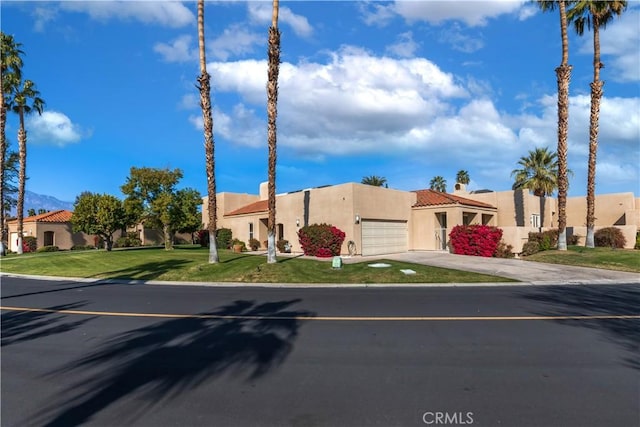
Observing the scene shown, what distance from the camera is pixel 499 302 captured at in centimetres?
1086

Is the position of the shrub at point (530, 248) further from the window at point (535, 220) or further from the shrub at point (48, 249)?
the shrub at point (48, 249)

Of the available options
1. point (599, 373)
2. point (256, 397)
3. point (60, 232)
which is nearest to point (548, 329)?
point (599, 373)

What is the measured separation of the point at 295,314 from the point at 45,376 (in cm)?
499

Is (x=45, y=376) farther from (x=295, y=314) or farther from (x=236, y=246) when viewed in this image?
(x=236, y=246)

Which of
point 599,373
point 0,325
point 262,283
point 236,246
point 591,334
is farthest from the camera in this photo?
point 236,246

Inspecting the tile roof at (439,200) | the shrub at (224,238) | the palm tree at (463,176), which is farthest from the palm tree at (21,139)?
the palm tree at (463,176)

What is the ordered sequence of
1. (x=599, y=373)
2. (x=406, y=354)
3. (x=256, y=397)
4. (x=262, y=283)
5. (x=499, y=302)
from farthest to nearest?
1. (x=262, y=283)
2. (x=499, y=302)
3. (x=406, y=354)
4. (x=599, y=373)
5. (x=256, y=397)

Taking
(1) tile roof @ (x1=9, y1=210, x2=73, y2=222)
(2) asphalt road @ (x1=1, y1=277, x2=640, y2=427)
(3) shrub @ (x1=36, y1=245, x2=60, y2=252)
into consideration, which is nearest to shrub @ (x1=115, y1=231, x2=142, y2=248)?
(3) shrub @ (x1=36, y1=245, x2=60, y2=252)

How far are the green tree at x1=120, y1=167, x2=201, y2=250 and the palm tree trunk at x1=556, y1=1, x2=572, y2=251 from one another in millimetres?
26550

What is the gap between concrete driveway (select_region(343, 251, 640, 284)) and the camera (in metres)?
15.6

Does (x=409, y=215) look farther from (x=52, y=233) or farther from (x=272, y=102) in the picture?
(x=52, y=233)

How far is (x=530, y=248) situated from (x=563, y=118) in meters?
7.55

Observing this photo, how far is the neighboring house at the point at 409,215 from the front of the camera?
2516 centimetres

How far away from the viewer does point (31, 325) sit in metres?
8.70
